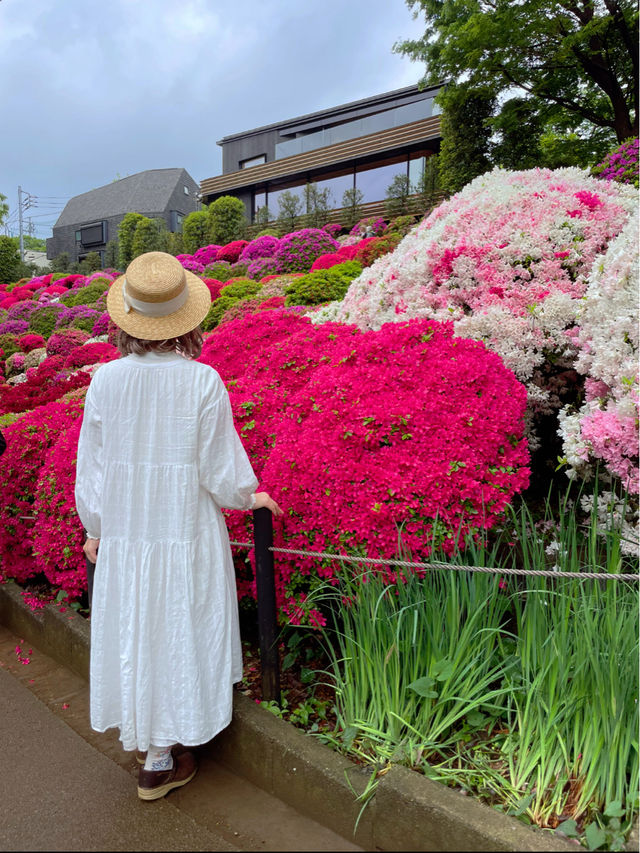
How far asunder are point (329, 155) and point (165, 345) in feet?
81.5

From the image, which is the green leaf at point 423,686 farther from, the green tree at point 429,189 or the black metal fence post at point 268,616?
the green tree at point 429,189

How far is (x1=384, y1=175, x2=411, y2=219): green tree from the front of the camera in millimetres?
19609

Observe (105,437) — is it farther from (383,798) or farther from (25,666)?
(25,666)

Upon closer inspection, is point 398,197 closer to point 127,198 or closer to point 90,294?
point 90,294

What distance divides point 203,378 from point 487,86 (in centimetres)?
1330

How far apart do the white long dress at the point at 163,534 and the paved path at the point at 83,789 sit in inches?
8.4

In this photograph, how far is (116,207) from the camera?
38.2 m

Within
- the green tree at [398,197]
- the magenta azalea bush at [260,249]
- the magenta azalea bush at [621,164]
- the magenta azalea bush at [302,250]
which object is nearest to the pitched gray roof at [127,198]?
the green tree at [398,197]

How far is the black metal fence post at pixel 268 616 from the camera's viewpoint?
230 centimetres

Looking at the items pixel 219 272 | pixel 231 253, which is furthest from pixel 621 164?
pixel 231 253

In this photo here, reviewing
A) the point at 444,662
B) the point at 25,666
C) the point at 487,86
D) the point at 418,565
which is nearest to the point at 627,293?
the point at 418,565

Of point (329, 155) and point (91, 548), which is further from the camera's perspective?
point (329, 155)

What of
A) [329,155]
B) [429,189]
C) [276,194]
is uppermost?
[329,155]

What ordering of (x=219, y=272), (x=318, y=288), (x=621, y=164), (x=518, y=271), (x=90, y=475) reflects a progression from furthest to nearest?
1. (x=219, y=272)
2. (x=318, y=288)
3. (x=621, y=164)
4. (x=518, y=271)
5. (x=90, y=475)
